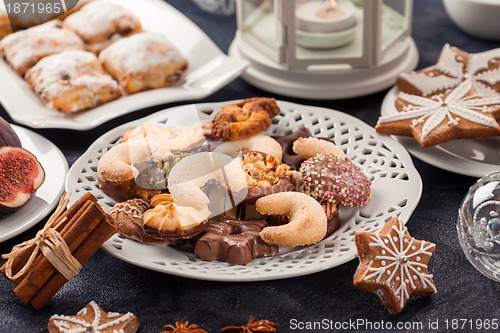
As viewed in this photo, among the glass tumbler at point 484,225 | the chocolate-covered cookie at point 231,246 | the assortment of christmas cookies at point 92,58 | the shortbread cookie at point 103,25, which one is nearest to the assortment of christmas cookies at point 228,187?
the chocolate-covered cookie at point 231,246

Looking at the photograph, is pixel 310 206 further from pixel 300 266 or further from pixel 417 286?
pixel 417 286

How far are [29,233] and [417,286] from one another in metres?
0.82

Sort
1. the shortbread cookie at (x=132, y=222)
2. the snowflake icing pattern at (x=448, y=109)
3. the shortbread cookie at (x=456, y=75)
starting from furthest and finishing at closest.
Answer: the shortbread cookie at (x=456, y=75)
the snowflake icing pattern at (x=448, y=109)
the shortbread cookie at (x=132, y=222)

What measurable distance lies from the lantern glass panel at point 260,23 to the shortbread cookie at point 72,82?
0.44m

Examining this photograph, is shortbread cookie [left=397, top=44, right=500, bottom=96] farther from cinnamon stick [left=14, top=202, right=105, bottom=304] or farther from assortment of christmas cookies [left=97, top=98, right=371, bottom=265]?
cinnamon stick [left=14, top=202, right=105, bottom=304]

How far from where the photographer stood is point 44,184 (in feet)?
4.59

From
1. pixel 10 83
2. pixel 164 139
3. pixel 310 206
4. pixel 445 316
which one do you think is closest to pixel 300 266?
pixel 310 206

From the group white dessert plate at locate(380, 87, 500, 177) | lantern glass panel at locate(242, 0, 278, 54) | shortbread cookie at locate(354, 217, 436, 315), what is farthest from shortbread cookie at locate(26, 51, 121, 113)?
shortbread cookie at locate(354, 217, 436, 315)

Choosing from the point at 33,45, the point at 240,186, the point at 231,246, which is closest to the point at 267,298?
the point at 231,246

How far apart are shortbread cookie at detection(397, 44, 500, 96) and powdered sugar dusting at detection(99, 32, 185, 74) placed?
673 mm

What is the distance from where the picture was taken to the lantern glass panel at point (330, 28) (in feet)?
5.57

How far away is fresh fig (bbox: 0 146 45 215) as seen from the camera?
A: 1.29 meters

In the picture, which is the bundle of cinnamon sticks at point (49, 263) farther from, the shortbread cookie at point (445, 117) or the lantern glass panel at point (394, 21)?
the lantern glass panel at point (394, 21)

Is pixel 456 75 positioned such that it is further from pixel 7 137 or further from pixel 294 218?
pixel 7 137
